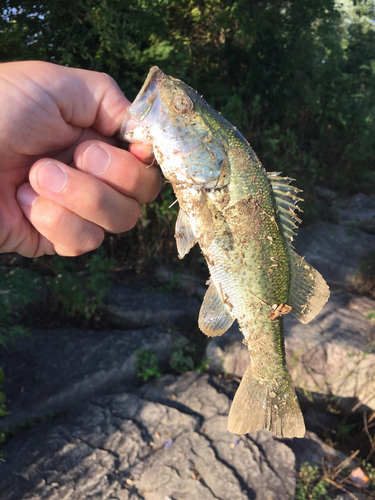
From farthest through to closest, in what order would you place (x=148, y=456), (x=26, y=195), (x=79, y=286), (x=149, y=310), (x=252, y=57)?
(x=252, y=57) → (x=149, y=310) → (x=79, y=286) → (x=148, y=456) → (x=26, y=195)

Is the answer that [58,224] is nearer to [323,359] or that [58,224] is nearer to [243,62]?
[323,359]

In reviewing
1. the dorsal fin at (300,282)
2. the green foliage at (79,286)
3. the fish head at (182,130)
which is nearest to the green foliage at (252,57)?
the green foliage at (79,286)

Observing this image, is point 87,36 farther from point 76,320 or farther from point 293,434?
point 293,434

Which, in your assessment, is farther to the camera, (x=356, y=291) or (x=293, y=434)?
(x=356, y=291)

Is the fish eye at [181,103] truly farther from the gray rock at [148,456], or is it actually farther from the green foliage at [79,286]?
the green foliage at [79,286]

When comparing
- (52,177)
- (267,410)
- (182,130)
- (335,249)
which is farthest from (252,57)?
(267,410)

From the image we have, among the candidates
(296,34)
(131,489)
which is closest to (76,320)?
(131,489)
